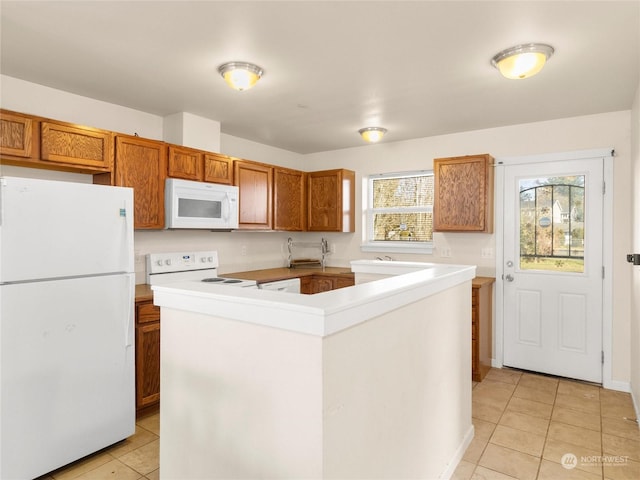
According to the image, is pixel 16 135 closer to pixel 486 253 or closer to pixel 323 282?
pixel 323 282

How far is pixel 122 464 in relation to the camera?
96.0 inches

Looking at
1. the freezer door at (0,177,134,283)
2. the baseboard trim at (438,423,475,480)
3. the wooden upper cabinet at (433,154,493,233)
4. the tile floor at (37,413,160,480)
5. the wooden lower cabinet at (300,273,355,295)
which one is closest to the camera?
the freezer door at (0,177,134,283)

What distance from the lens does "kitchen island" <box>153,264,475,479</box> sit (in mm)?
1277

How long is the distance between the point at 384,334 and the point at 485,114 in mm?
2842

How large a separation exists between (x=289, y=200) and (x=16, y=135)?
2.75m

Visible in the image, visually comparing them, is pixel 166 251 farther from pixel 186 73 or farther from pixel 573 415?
pixel 573 415

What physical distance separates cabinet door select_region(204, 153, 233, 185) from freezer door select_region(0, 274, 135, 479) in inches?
58.0

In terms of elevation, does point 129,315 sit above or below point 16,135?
below

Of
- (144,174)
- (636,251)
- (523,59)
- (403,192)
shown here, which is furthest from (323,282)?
(523,59)

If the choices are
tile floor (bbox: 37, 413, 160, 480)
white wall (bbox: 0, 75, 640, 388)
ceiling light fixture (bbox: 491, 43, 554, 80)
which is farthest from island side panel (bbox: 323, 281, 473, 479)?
white wall (bbox: 0, 75, 640, 388)

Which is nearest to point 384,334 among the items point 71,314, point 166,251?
point 71,314

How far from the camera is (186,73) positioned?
9.00ft

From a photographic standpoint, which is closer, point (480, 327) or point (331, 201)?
point (480, 327)

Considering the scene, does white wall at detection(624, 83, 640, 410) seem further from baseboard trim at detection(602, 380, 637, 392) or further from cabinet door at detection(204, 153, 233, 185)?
cabinet door at detection(204, 153, 233, 185)
